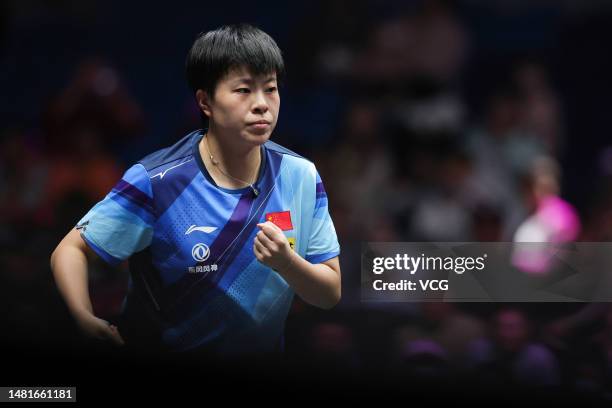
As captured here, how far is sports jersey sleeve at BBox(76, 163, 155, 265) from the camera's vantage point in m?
2.92

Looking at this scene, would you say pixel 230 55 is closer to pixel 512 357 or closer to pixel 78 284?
pixel 78 284

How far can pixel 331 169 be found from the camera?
228 inches

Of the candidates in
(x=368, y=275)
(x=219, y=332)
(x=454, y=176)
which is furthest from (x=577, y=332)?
(x=454, y=176)

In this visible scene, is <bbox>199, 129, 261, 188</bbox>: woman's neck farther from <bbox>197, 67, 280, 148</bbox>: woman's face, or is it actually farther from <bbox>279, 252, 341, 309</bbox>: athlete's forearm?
<bbox>279, 252, 341, 309</bbox>: athlete's forearm

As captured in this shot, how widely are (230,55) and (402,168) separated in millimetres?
3250

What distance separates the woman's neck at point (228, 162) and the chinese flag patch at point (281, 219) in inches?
4.9

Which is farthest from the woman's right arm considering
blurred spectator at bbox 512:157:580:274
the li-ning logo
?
blurred spectator at bbox 512:157:580:274

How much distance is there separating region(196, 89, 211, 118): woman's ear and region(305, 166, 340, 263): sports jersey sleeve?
0.41m

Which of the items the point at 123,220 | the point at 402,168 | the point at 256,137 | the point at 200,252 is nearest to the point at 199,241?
the point at 200,252

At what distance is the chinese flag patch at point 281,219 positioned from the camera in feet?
Answer: 9.74

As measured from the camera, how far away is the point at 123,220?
2932mm

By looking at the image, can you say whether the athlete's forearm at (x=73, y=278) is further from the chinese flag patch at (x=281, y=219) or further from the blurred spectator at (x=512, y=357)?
the blurred spectator at (x=512, y=357)

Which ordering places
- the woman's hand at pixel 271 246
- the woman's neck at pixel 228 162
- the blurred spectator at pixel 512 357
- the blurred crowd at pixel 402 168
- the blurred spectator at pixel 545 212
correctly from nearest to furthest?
the woman's hand at pixel 271 246, the woman's neck at pixel 228 162, the blurred spectator at pixel 512 357, the blurred crowd at pixel 402 168, the blurred spectator at pixel 545 212

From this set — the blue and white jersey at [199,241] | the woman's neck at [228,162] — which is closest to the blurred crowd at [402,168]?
the blue and white jersey at [199,241]
